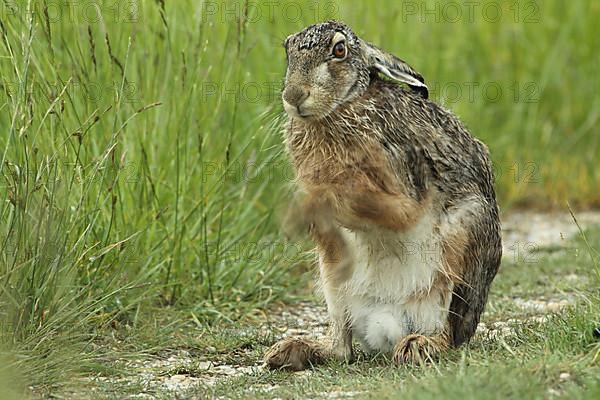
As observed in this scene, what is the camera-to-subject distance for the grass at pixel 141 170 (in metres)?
5.41

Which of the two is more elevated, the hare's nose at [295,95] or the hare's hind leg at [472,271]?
the hare's nose at [295,95]

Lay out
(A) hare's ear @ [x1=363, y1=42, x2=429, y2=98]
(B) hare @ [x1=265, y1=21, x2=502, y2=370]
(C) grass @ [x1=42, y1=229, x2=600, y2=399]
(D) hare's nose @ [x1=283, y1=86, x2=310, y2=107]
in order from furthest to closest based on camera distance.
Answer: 1. (A) hare's ear @ [x1=363, y1=42, x2=429, y2=98]
2. (B) hare @ [x1=265, y1=21, x2=502, y2=370]
3. (D) hare's nose @ [x1=283, y1=86, x2=310, y2=107]
4. (C) grass @ [x1=42, y1=229, x2=600, y2=399]

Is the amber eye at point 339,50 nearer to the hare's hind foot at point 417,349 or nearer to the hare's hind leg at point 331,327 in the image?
the hare's hind leg at point 331,327

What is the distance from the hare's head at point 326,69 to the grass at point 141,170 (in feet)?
1.75

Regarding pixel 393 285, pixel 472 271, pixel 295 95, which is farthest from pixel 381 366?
pixel 295 95

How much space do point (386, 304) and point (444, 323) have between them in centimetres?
30

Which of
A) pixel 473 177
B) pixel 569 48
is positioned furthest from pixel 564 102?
pixel 473 177

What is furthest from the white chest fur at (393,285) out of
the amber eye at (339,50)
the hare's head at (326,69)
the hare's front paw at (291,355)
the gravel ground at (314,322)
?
the amber eye at (339,50)

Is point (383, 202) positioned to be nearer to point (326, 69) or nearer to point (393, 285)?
point (393, 285)

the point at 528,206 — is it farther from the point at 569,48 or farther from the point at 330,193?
the point at 330,193

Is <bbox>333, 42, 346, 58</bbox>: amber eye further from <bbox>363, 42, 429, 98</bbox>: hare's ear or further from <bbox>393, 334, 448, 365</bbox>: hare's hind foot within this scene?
<bbox>393, 334, 448, 365</bbox>: hare's hind foot

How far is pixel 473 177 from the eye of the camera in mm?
5637

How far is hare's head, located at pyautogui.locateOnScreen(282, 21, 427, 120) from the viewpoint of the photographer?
5199mm

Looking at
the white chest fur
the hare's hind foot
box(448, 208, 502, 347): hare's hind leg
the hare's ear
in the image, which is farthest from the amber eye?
the hare's hind foot
